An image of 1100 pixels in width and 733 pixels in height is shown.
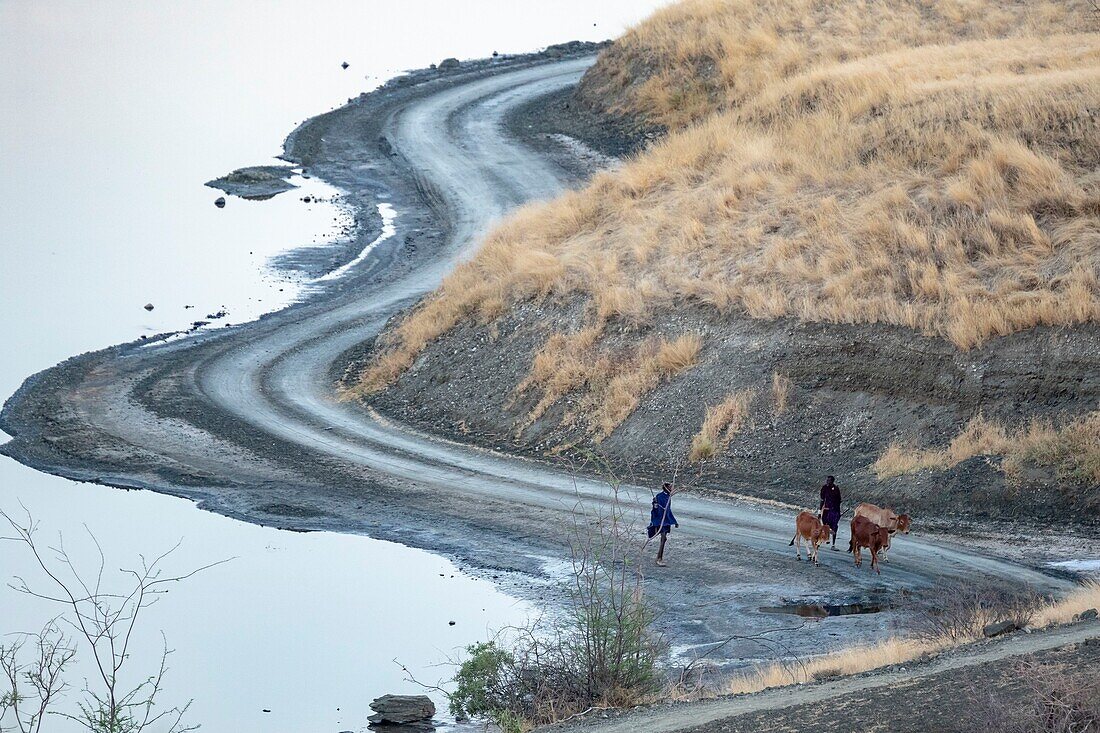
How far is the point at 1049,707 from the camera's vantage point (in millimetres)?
8445

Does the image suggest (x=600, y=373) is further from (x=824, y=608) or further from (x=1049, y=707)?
(x=1049, y=707)

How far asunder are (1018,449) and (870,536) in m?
3.93

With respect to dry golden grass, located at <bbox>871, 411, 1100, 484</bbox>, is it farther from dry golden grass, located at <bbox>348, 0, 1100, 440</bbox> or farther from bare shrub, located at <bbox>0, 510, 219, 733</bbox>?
bare shrub, located at <bbox>0, 510, 219, 733</bbox>

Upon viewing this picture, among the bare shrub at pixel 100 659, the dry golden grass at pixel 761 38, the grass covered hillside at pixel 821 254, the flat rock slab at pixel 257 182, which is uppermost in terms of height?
the dry golden grass at pixel 761 38

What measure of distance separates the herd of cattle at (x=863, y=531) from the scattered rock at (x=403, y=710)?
6.20 m

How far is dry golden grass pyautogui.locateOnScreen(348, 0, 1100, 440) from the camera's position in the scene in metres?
22.7

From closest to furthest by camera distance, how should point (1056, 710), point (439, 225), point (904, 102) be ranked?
point (1056, 710) < point (904, 102) < point (439, 225)

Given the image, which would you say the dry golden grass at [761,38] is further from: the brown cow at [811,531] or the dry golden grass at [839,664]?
the dry golden grass at [839,664]

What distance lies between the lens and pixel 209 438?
2534 cm

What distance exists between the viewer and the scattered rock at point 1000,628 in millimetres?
11852

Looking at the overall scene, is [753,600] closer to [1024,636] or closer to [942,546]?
[942,546]

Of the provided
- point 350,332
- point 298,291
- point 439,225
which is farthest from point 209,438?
point 439,225

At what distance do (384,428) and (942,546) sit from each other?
1247cm

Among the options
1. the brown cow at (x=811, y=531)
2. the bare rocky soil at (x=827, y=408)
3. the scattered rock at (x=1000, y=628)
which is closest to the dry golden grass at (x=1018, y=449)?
→ the bare rocky soil at (x=827, y=408)
